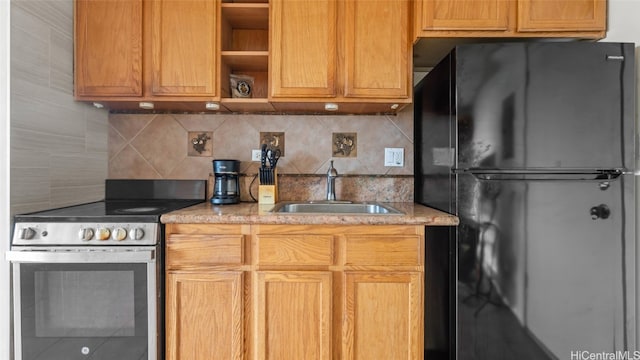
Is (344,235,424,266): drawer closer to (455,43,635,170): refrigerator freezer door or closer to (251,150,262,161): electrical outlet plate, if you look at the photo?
(455,43,635,170): refrigerator freezer door

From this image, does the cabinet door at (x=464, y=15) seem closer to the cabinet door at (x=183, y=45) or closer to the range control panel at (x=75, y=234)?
the cabinet door at (x=183, y=45)

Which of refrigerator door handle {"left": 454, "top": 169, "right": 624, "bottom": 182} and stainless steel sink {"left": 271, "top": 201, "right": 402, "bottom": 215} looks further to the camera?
stainless steel sink {"left": 271, "top": 201, "right": 402, "bottom": 215}

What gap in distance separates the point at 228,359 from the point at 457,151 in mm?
1343

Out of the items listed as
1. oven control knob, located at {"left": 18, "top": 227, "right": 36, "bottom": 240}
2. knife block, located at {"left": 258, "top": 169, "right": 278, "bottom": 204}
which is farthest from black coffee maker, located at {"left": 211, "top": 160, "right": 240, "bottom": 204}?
oven control knob, located at {"left": 18, "top": 227, "right": 36, "bottom": 240}

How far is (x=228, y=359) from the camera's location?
1483 mm

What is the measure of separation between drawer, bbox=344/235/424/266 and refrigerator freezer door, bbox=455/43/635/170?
0.44 meters

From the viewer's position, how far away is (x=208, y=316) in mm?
1482

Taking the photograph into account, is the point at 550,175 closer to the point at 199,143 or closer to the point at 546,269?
the point at 546,269

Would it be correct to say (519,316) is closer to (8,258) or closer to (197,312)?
(197,312)

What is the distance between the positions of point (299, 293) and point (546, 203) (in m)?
1.11

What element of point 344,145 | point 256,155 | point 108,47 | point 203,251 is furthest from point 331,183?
point 108,47

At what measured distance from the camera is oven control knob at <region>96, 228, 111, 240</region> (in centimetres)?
140

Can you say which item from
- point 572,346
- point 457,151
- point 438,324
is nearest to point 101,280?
point 438,324

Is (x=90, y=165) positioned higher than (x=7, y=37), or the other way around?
(x=7, y=37)
